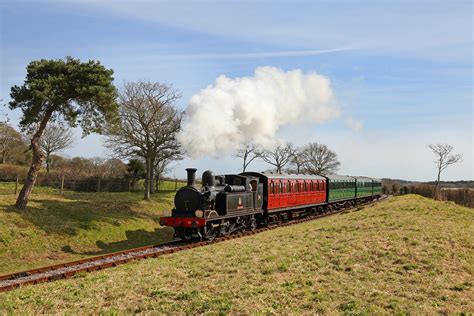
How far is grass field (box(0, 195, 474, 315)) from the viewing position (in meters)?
8.49

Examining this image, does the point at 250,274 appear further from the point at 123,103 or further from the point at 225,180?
the point at 123,103

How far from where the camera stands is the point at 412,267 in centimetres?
1114

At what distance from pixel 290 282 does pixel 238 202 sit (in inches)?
408

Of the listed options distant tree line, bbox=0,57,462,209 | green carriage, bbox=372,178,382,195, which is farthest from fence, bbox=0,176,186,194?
green carriage, bbox=372,178,382,195

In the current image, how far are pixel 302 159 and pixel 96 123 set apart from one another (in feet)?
201

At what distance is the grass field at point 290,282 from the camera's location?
8492 millimetres

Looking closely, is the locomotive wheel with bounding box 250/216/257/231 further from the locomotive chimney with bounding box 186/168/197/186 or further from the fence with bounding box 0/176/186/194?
the fence with bounding box 0/176/186/194

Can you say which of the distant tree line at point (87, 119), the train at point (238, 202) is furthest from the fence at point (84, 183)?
the train at point (238, 202)

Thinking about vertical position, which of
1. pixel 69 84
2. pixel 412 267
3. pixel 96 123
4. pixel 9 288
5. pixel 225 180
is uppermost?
pixel 69 84

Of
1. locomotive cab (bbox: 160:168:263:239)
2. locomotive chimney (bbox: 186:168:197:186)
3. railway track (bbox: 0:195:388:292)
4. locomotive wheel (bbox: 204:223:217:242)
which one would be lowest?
railway track (bbox: 0:195:388:292)

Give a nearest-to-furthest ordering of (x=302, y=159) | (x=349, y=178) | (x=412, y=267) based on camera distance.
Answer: (x=412, y=267) → (x=349, y=178) → (x=302, y=159)

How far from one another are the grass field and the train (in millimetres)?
3718

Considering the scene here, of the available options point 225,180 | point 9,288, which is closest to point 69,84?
point 225,180

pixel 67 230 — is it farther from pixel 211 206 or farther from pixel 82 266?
pixel 211 206
